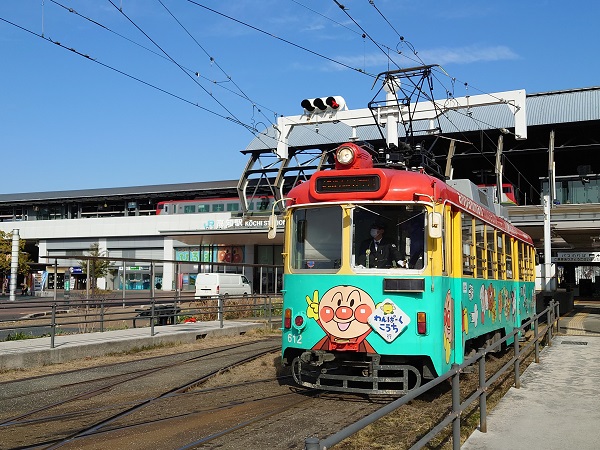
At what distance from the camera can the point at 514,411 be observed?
321 inches

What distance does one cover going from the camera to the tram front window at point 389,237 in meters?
8.59

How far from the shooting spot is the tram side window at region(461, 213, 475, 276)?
9812mm

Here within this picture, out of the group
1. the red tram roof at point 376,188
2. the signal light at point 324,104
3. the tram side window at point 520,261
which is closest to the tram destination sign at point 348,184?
the red tram roof at point 376,188

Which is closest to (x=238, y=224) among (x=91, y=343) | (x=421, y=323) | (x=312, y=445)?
(x=91, y=343)

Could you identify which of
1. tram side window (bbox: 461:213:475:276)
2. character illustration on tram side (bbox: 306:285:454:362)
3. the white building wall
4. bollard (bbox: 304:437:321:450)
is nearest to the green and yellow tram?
character illustration on tram side (bbox: 306:285:454:362)

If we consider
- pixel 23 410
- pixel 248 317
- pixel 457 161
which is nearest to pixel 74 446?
pixel 23 410

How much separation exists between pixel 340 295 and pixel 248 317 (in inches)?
642

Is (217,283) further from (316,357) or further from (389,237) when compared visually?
(389,237)

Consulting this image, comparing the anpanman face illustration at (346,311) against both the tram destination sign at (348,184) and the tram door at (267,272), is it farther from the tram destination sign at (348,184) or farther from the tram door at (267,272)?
the tram door at (267,272)

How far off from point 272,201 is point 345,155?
43118 mm

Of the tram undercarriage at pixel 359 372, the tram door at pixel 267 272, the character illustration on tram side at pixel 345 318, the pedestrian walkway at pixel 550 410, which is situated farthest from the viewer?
the tram door at pixel 267 272

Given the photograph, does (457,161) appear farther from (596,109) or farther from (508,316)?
(508,316)

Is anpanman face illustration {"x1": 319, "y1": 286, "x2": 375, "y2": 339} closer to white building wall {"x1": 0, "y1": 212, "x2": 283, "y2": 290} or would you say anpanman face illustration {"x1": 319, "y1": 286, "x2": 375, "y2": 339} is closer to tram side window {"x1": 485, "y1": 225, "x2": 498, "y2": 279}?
tram side window {"x1": 485, "y1": 225, "x2": 498, "y2": 279}

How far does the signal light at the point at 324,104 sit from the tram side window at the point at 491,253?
59.2 feet
